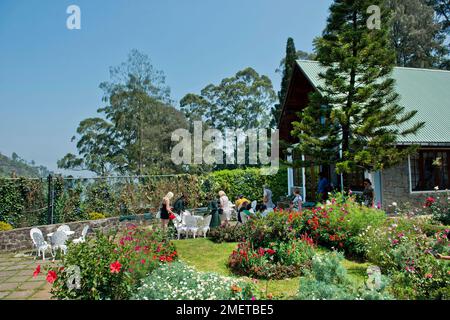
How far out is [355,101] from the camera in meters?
11.9

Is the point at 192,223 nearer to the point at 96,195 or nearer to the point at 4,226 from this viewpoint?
the point at 96,195

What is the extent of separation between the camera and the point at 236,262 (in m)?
6.52

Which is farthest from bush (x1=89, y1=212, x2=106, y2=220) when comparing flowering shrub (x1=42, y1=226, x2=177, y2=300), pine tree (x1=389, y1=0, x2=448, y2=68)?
pine tree (x1=389, y1=0, x2=448, y2=68)

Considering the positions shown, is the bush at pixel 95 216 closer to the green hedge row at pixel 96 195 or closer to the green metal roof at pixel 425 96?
the green hedge row at pixel 96 195

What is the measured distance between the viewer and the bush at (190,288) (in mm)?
3607

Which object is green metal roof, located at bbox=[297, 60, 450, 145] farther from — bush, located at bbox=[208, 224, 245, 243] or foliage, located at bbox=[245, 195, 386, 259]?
bush, located at bbox=[208, 224, 245, 243]

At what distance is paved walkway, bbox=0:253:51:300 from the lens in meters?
5.44

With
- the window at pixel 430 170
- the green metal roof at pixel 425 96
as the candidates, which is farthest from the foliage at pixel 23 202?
the window at pixel 430 170

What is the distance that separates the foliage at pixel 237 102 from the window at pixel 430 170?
22392 mm

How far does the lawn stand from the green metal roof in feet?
25.8

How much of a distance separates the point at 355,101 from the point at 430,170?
4898mm

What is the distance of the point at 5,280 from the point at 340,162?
987 cm

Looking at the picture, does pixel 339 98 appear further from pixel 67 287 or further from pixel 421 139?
pixel 67 287

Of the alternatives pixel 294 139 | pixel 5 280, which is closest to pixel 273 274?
pixel 5 280
